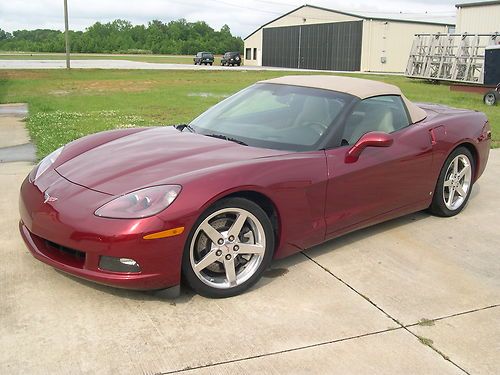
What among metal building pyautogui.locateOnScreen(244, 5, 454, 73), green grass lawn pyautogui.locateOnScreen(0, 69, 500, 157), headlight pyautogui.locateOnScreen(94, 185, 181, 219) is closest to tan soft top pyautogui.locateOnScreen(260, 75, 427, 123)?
headlight pyautogui.locateOnScreen(94, 185, 181, 219)

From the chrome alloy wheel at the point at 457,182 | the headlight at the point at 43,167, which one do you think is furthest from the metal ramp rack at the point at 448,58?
the headlight at the point at 43,167

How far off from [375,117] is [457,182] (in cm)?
127

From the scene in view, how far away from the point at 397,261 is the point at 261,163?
1.37 meters

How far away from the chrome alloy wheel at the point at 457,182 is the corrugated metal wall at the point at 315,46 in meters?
47.0

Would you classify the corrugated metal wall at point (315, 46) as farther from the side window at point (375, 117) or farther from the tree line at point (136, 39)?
the tree line at point (136, 39)

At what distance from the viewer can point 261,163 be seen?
3463 mm

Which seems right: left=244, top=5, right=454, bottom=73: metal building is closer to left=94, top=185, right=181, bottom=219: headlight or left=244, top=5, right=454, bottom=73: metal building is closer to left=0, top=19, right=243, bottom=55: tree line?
left=94, top=185, right=181, bottom=219: headlight

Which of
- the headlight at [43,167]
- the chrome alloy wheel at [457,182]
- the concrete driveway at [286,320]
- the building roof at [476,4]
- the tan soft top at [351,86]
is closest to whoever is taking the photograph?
the concrete driveway at [286,320]

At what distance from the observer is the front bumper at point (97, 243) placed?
9.64 ft

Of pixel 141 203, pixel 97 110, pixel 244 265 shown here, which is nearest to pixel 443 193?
pixel 244 265

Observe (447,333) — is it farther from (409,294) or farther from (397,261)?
(397,261)

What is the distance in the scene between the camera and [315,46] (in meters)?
55.9

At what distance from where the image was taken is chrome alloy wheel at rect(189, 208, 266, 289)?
3.21 meters

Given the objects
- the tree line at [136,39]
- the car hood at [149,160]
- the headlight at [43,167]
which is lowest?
the headlight at [43,167]
